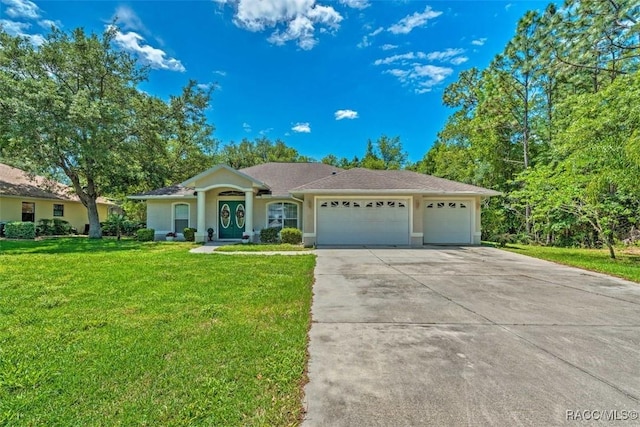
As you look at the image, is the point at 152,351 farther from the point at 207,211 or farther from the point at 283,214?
the point at 207,211

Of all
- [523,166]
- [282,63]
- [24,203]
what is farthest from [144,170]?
[523,166]

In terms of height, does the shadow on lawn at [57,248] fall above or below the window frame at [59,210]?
below

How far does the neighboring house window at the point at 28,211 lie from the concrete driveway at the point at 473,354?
915 inches

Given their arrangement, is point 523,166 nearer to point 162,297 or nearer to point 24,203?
point 162,297

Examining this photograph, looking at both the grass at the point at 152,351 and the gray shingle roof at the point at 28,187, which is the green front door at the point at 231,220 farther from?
the grass at the point at 152,351

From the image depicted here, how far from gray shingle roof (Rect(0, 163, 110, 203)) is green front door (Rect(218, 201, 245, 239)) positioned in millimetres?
9645

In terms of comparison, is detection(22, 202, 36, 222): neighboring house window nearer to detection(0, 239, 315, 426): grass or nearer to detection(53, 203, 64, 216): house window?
detection(53, 203, 64, 216): house window

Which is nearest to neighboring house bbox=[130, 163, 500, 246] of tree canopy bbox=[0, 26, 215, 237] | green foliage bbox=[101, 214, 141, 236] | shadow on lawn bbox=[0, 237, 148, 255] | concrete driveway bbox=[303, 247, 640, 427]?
tree canopy bbox=[0, 26, 215, 237]

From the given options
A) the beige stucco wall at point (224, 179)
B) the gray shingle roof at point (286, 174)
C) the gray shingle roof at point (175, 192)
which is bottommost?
the gray shingle roof at point (175, 192)

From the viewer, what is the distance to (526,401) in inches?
98.0

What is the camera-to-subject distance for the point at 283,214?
1647cm

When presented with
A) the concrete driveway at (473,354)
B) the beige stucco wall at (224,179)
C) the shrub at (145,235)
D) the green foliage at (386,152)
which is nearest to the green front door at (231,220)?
the beige stucco wall at (224,179)

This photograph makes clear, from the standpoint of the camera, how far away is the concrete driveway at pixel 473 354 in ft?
7.80

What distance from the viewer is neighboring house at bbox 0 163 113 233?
61.2 feet
